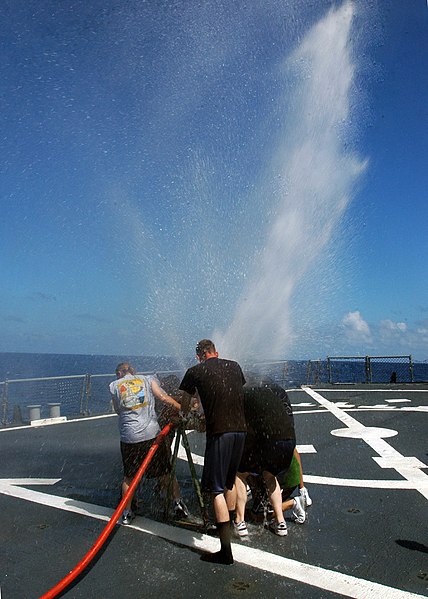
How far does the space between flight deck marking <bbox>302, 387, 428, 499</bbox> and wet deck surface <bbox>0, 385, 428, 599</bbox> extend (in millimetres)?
33

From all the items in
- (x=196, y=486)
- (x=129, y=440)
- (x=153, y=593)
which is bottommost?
(x=153, y=593)

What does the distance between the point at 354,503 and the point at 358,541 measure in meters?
1.30

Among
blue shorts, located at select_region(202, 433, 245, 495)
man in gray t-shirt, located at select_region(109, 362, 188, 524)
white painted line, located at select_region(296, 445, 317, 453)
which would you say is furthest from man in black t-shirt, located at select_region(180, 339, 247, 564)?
white painted line, located at select_region(296, 445, 317, 453)

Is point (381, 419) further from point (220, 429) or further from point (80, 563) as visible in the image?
point (80, 563)

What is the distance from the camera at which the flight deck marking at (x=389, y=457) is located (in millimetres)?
6786

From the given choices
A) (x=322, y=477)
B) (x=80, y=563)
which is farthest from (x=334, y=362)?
(x=80, y=563)

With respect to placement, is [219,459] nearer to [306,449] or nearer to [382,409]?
[306,449]

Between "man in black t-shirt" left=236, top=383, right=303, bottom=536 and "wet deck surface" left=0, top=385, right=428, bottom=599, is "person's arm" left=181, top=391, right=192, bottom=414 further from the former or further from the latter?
"wet deck surface" left=0, top=385, right=428, bottom=599

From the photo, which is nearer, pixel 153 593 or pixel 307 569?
pixel 153 593

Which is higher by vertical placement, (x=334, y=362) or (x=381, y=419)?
(x=334, y=362)

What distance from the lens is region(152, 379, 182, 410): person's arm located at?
206 inches

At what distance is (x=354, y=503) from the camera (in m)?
5.93

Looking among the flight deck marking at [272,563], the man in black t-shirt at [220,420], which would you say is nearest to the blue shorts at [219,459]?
the man in black t-shirt at [220,420]

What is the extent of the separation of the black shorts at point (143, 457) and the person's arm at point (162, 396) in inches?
22.6
